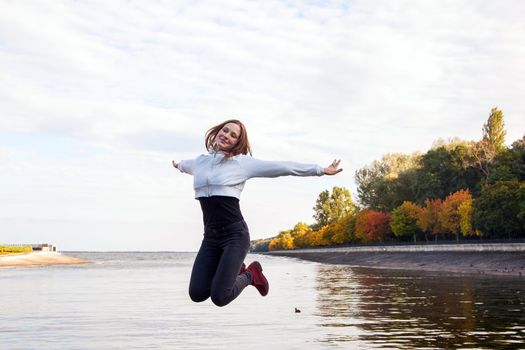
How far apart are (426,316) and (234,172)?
2388 centimetres

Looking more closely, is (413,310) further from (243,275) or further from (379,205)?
(379,205)

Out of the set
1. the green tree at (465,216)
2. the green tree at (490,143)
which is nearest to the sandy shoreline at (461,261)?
the green tree at (465,216)

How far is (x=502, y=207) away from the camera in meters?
95.6

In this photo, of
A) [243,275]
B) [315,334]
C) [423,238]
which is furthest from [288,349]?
[423,238]

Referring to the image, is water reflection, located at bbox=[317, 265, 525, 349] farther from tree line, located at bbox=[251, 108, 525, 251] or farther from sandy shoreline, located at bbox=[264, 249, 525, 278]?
tree line, located at bbox=[251, 108, 525, 251]

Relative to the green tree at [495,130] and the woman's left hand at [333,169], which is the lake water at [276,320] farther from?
the green tree at [495,130]

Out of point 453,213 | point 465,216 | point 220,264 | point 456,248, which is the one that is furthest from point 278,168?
point 453,213

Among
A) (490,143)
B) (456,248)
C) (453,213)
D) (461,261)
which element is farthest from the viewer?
(490,143)

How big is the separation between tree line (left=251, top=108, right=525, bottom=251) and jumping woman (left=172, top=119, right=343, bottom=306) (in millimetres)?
83368

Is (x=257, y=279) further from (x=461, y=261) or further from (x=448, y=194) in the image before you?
(x=448, y=194)

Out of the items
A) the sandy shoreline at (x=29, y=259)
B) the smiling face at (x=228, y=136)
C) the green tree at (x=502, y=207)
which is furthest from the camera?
the sandy shoreline at (x=29, y=259)

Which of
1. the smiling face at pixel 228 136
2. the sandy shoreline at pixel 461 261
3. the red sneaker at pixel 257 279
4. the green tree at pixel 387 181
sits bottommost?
the sandy shoreline at pixel 461 261

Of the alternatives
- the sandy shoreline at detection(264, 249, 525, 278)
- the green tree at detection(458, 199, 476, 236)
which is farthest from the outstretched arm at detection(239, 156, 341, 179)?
the green tree at detection(458, 199, 476, 236)

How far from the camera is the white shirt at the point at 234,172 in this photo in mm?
10516
